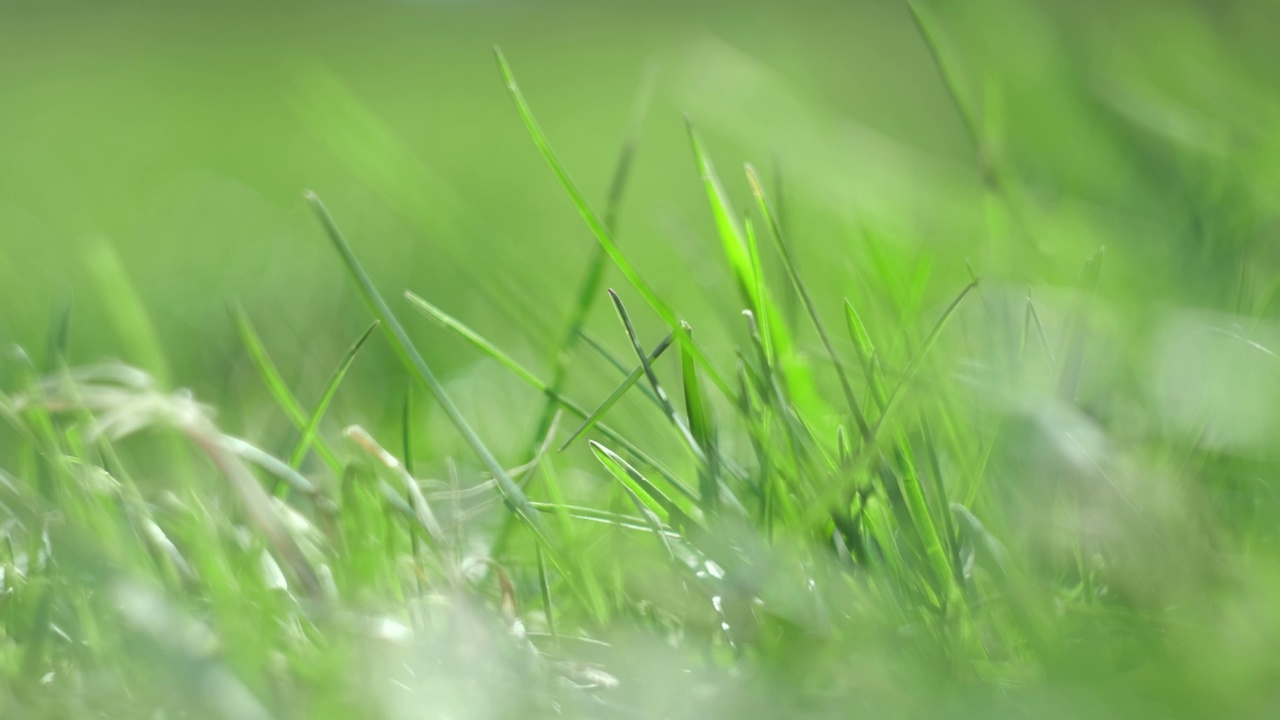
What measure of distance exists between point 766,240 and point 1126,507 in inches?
31.7

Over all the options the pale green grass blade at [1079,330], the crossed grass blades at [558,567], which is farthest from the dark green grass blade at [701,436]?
the pale green grass blade at [1079,330]

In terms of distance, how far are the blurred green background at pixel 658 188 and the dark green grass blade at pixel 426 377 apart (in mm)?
60

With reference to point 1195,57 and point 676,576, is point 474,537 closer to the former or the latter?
point 676,576

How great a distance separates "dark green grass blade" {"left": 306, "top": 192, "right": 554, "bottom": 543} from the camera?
0.27 meters

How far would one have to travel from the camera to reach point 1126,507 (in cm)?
26

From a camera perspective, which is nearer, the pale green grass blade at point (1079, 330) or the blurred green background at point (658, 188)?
the pale green grass blade at point (1079, 330)

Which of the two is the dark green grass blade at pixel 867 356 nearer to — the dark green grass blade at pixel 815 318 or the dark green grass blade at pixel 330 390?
the dark green grass blade at pixel 815 318

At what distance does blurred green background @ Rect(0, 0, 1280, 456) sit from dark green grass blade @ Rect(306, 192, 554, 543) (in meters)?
0.06

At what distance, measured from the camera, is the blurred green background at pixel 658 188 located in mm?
450

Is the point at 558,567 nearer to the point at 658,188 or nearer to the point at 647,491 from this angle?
the point at 647,491

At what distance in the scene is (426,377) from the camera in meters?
0.30

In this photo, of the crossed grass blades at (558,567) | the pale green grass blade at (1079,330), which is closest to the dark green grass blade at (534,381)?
the crossed grass blades at (558,567)

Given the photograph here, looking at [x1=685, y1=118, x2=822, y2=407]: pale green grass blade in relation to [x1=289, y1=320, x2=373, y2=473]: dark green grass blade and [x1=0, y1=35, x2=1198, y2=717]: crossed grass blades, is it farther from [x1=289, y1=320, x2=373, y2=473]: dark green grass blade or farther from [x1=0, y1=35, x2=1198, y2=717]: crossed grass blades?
[x1=289, y1=320, x2=373, y2=473]: dark green grass blade

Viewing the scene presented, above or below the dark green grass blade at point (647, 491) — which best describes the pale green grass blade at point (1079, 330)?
above
